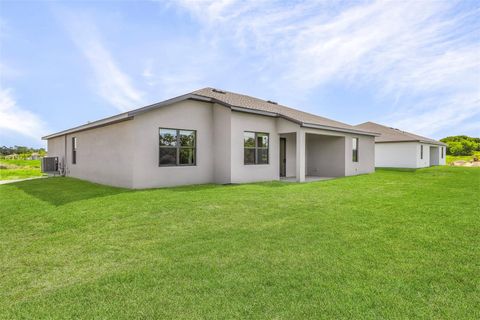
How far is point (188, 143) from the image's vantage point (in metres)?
12.0

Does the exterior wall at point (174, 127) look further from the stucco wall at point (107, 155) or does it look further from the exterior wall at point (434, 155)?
the exterior wall at point (434, 155)

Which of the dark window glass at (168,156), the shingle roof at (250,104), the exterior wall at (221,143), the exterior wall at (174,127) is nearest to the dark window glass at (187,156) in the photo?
the exterior wall at (174,127)

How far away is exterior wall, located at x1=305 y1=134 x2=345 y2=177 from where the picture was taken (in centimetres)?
1706

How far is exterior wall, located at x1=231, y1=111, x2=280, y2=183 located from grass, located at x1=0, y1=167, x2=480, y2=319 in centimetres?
506

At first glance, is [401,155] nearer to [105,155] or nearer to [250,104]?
[250,104]

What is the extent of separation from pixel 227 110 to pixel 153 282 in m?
9.59

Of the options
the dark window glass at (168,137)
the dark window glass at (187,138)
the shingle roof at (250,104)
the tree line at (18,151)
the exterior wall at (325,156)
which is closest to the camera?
the dark window glass at (168,137)

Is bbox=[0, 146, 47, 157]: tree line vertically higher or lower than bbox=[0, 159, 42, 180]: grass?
higher

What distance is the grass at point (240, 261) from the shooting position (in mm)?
2801

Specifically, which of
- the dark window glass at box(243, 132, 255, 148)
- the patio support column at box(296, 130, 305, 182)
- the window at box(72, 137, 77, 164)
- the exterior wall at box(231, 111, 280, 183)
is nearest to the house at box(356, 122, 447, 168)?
the patio support column at box(296, 130, 305, 182)

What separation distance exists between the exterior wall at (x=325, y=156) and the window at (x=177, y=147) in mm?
8902

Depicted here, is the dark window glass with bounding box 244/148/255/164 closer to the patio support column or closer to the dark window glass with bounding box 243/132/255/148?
the dark window glass with bounding box 243/132/255/148

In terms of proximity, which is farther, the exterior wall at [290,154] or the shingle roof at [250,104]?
the exterior wall at [290,154]

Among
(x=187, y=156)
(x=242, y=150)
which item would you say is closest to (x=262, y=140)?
(x=242, y=150)
